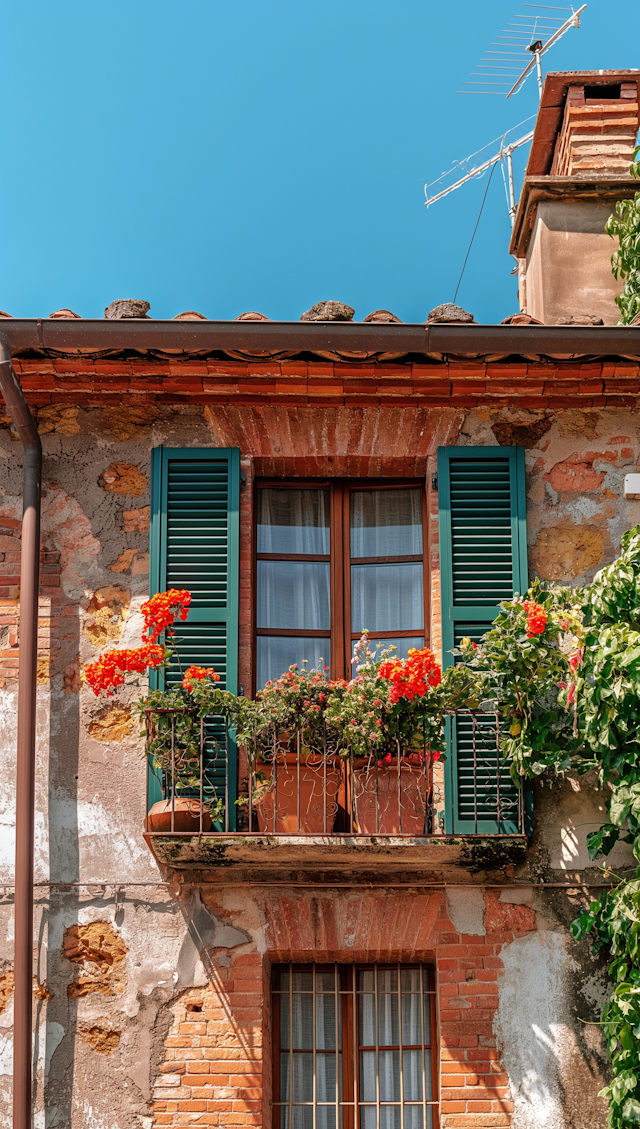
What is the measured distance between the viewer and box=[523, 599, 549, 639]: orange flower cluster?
19.9 feet

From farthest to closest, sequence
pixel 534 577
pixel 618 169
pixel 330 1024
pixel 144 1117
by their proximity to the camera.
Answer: pixel 618 169 → pixel 534 577 → pixel 330 1024 → pixel 144 1117

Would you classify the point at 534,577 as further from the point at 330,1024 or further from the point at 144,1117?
the point at 144,1117

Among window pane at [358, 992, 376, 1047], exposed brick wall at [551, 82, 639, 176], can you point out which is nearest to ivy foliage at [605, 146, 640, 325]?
exposed brick wall at [551, 82, 639, 176]

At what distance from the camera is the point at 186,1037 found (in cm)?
600

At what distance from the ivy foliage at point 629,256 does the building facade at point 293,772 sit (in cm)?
107

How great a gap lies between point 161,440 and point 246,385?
54 cm

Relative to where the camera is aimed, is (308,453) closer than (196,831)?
No

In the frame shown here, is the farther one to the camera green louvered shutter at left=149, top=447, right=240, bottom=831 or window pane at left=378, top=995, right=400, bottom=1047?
green louvered shutter at left=149, top=447, right=240, bottom=831

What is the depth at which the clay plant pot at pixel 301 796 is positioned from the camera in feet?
20.4

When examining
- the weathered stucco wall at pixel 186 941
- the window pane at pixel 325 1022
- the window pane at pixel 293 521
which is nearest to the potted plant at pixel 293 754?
the weathered stucco wall at pixel 186 941

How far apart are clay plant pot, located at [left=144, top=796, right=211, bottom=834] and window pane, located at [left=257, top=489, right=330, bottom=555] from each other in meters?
1.63

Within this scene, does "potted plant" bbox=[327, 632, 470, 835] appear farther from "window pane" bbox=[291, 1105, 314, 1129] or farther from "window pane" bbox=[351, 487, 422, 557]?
"window pane" bbox=[291, 1105, 314, 1129]

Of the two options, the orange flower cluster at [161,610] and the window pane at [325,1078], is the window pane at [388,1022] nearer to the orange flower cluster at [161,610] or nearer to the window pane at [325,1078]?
the window pane at [325,1078]

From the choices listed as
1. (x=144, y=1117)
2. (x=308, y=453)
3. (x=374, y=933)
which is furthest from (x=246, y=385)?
(x=144, y=1117)
